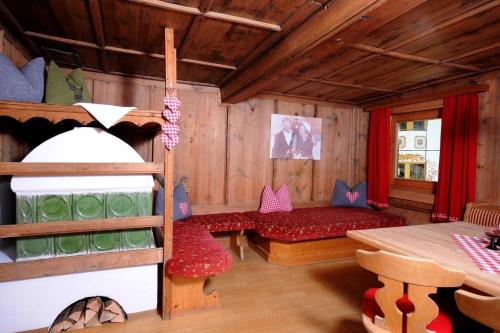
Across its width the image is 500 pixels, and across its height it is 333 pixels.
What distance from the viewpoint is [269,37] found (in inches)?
89.8

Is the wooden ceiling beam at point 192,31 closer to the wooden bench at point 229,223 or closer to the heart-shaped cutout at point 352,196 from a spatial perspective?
the wooden bench at point 229,223

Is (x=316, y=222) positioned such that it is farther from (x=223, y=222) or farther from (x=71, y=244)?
(x=71, y=244)

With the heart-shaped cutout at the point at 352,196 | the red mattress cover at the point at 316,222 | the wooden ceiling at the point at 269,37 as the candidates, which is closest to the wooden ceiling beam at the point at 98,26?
the wooden ceiling at the point at 269,37

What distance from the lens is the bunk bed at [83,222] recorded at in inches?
73.9

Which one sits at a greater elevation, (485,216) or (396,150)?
(396,150)

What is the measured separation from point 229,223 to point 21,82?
240 cm

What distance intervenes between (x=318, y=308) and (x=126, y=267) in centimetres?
170

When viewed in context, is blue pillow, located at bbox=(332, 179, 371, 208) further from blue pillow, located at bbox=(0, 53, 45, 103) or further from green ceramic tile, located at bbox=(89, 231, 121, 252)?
blue pillow, located at bbox=(0, 53, 45, 103)

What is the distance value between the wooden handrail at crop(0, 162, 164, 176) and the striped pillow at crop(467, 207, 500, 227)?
3.26 meters

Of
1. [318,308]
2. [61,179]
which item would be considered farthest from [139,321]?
[318,308]

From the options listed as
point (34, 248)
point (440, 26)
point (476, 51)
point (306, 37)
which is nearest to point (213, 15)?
point (306, 37)

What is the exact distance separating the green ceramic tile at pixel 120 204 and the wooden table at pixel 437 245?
1.77 meters

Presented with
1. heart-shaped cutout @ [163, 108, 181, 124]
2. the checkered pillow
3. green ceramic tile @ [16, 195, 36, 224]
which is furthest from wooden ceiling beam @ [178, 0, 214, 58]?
the checkered pillow

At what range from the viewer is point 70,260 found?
2018mm
